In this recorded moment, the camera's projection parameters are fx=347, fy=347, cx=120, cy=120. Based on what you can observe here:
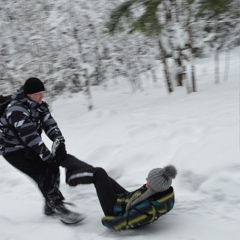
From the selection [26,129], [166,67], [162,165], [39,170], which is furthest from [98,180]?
[166,67]

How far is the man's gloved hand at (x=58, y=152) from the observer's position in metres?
3.93

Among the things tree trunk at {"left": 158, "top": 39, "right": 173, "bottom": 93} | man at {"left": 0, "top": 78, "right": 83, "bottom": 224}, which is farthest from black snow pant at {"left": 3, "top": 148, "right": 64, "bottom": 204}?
tree trunk at {"left": 158, "top": 39, "right": 173, "bottom": 93}

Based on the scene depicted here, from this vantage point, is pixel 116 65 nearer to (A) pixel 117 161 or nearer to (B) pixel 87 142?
(B) pixel 87 142

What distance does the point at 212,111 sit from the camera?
7066 millimetres

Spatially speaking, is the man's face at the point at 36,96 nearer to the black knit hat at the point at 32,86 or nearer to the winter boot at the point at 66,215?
the black knit hat at the point at 32,86

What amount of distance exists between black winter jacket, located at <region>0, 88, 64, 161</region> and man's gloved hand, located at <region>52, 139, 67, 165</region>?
Answer: 74mm

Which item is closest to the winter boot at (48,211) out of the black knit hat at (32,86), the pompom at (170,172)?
the black knit hat at (32,86)

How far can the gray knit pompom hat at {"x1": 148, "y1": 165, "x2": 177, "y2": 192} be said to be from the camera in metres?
3.46

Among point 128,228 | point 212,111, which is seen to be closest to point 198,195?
point 128,228

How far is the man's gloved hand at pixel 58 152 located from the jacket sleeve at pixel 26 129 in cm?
9

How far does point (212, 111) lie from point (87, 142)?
104 inches

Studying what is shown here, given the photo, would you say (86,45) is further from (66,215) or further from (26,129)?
(66,215)

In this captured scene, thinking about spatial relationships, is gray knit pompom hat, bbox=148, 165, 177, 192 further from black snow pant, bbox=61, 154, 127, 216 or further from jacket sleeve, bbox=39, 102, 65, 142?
jacket sleeve, bbox=39, 102, 65, 142

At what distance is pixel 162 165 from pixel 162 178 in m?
1.73
